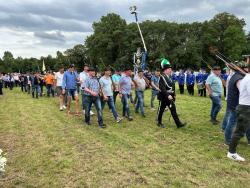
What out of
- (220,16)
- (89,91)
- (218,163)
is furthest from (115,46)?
(218,163)

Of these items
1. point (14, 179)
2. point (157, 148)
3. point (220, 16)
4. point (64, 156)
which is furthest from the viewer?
point (220, 16)

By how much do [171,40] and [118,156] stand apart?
6382 centimetres

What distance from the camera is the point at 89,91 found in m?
10.4

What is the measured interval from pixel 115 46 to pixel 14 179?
6362 cm

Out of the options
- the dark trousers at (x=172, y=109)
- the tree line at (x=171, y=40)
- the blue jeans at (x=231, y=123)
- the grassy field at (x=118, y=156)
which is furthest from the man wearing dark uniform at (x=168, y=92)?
the tree line at (x=171, y=40)

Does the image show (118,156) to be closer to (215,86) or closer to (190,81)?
(215,86)

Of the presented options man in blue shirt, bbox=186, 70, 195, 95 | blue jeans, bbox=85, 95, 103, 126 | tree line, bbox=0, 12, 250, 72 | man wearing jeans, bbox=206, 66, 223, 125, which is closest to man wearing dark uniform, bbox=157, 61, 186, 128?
man wearing jeans, bbox=206, 66, 223, 125

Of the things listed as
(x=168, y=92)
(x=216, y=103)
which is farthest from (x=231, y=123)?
(x=216, y=103)

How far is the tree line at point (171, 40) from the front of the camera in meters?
63.6

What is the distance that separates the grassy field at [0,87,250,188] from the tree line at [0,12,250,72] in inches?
2095

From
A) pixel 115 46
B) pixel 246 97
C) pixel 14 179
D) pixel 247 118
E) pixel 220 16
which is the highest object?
pixel 220 16

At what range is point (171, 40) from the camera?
68.8 metres

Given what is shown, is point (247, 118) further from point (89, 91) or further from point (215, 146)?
point (89, 91)

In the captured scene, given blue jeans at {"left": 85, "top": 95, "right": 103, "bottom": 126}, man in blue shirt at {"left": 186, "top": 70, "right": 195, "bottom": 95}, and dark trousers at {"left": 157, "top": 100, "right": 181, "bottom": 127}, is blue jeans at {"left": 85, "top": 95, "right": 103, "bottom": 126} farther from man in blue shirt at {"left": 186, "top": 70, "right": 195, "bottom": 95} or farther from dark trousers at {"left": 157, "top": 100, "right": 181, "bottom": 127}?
man in blue shirt at {"left": 186, "top": 70, "right": 195, "bottom": 95}
